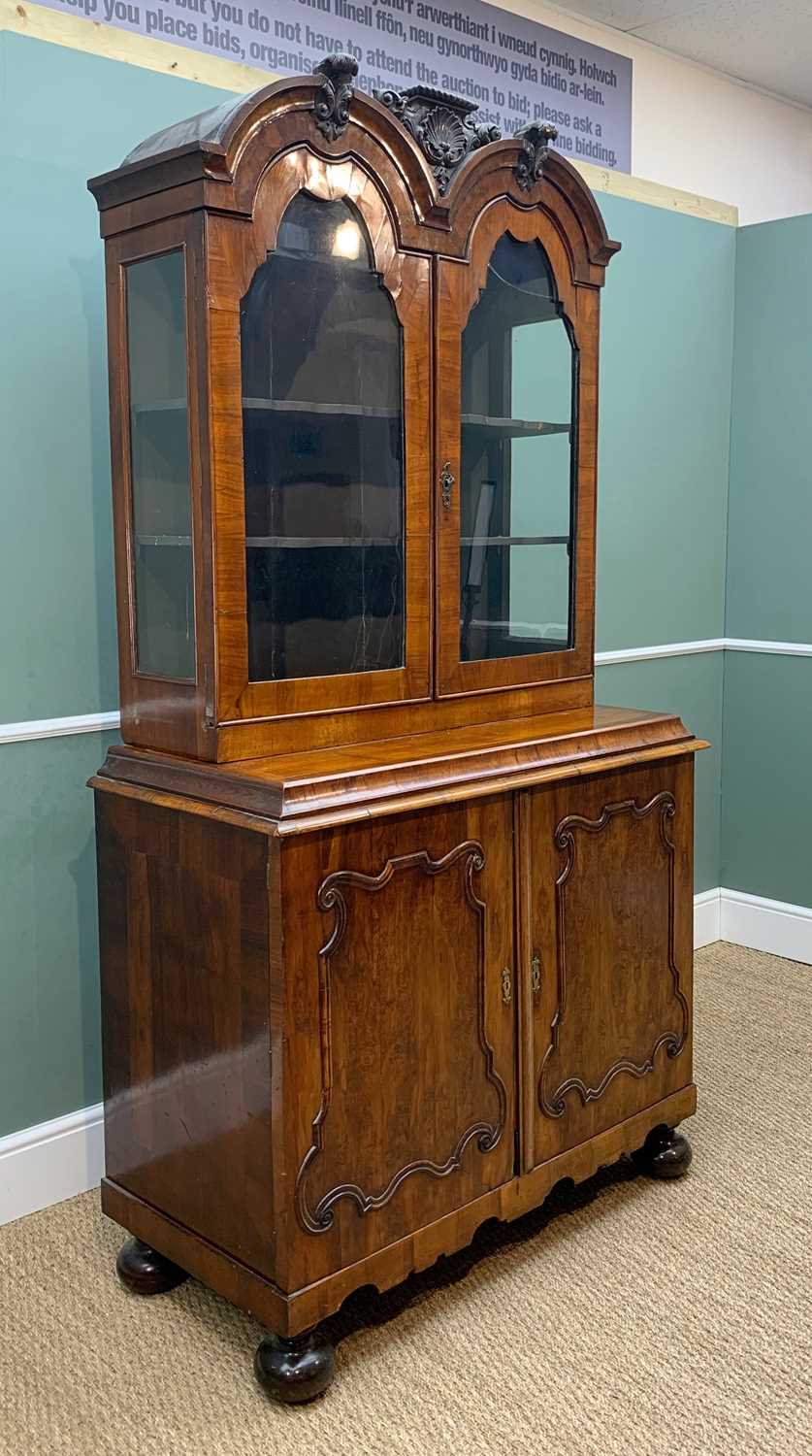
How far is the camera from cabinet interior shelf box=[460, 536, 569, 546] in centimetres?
201

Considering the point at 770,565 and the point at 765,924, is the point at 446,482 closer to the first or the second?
the point at 770,565

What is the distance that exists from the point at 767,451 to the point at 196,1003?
2.30 m

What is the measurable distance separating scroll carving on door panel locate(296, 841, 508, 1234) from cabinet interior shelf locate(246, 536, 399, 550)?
46 cm

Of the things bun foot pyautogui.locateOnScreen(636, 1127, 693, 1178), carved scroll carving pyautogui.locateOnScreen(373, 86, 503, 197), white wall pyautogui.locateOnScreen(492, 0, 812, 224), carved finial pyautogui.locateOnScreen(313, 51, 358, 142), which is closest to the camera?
Answer: carved finial pyautogui.locateOnScreen(313, 51, 358, 142)

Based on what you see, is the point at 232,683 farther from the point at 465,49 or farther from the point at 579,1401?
the point at 465,49

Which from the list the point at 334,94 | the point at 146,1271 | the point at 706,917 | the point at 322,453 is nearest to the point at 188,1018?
the point at 146,1271

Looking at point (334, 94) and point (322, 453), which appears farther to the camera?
point (322, 453)

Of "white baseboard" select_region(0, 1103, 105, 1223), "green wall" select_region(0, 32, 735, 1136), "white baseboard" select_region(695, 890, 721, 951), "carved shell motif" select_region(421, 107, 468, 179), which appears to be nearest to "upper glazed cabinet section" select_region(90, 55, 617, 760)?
"carved shell motif" select_region(421, 107, 468, 179)

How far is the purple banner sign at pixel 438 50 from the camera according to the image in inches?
90.7

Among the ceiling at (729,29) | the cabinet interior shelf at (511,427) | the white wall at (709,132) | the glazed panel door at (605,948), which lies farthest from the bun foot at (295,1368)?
the ceiling at (729,29)

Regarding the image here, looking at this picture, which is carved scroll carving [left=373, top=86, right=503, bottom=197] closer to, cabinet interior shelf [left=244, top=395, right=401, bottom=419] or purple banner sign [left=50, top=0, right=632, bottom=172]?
cabinet interior shelf [left=244, top=395, right=401, bottom=419]

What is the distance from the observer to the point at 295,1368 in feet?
5.55

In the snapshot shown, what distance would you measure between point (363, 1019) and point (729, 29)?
279cm

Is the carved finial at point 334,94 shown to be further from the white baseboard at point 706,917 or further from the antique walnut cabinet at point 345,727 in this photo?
the white baseboard at point 706,917
